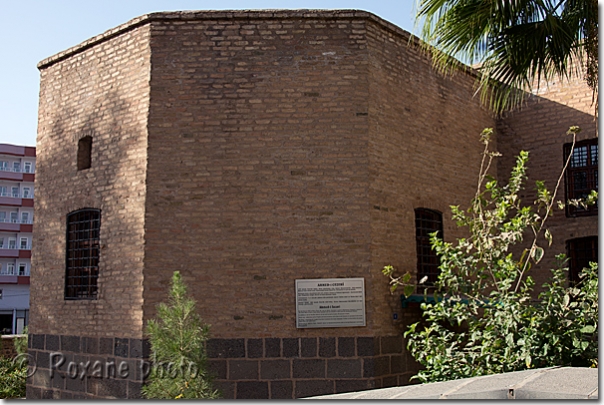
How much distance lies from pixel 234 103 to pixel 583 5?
493cm

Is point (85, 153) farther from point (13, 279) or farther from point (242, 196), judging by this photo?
point (13, 279)

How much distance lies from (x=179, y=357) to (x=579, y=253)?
8490mm

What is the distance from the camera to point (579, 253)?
1287cm

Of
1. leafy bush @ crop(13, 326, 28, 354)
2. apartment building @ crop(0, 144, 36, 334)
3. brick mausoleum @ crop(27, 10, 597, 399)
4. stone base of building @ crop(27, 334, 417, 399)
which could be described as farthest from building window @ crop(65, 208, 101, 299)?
leafy bush @ crop(13, 326, 28, 354)

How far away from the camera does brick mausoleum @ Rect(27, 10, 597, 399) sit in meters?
9.59

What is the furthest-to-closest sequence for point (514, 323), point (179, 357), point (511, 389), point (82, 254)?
point (82, 254) → point (179, 357) → point (514, 323) → point (511, 389)

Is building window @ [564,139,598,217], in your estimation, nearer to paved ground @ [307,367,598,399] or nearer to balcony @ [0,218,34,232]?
paved ground @ [307,367,598,399]

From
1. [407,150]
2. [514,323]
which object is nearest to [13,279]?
[407,150]

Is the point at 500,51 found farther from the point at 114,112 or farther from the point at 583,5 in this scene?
the point at 114,112

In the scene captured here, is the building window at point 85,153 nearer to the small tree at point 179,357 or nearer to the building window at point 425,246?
the small tree at point 179,357

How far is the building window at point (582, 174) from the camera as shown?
42.0 feet

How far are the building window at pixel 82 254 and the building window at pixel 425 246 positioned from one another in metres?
5.14

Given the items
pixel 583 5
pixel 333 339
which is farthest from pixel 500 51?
pixel 333 339

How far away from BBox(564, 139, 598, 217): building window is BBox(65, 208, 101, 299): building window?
866 centimetres
